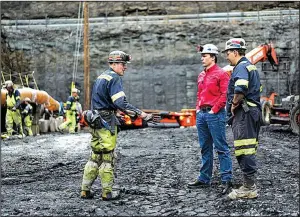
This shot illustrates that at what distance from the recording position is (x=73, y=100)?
17344mm

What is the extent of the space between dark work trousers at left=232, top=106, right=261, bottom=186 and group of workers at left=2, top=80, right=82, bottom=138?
35.2 ft

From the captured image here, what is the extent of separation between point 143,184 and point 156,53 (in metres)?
22.2

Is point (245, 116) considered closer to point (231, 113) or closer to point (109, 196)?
point (231, 113)

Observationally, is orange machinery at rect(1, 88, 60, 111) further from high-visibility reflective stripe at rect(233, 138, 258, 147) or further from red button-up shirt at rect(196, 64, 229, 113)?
high-visibility reflective stripe at rect(233, 138, 258, 147)

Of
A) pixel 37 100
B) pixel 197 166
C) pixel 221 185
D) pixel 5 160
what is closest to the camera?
pixel 221 185

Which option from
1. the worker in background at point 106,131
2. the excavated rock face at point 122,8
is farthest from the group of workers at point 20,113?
the excavated rock face at point 122,8

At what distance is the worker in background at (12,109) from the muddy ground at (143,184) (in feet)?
13.6

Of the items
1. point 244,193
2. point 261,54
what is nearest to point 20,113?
point 261,54

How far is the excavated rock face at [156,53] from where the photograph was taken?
27125 millimetres

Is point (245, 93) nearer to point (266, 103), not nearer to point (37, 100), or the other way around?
point (266, 103)

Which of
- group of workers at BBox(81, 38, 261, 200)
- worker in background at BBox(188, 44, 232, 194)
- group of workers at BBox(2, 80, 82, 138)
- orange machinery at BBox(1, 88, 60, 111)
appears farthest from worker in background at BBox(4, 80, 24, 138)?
worker in background at BBox(188, 44, 232, 194)

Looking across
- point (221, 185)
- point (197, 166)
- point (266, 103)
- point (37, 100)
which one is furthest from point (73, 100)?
point (221, 185)

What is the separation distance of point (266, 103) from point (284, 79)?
1121 cm

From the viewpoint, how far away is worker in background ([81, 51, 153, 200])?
18.2ft
